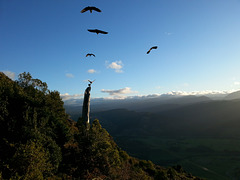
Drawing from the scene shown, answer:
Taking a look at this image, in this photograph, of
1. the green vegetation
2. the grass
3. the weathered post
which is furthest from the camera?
the grass

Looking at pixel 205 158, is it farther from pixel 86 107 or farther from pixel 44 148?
pixel 44 148

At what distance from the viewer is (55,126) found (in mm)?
27281

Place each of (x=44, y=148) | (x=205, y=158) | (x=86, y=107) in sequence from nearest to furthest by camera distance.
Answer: (x=44, y=148), (x=86, y=107), (x=205, y=158)

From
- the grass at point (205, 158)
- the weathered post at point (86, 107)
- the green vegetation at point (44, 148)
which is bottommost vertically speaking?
the grass at point (205, 158)

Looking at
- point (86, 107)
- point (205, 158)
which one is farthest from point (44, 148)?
point (205, 158)

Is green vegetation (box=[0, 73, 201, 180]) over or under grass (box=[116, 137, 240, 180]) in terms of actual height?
over

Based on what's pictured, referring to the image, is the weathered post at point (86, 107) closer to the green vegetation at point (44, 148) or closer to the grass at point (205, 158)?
the green vegetation at point (44, 148)

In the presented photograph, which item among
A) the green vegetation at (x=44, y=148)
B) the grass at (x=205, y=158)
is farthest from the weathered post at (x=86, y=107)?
the grass at (x=205, y=158)

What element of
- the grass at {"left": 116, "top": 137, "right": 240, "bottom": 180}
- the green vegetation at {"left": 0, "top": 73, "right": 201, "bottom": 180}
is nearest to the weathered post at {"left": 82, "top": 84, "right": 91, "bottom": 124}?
the green vegetation at {"left": 0, "top": 73, "right": 201, "bottom": 180}

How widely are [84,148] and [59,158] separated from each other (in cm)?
379

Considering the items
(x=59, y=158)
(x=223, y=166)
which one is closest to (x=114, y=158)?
(x=59, y=158)

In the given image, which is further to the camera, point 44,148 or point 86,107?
point 86,107

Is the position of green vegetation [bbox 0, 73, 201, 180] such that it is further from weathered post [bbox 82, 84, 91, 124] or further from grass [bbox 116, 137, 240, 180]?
grass [bbox 116, 137, 240, 180]

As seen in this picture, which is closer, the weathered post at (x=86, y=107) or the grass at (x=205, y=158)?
the weathered post at (x=86, y=107)
